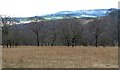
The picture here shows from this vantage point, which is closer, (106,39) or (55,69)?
(55,69)

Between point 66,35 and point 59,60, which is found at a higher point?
point 59,60

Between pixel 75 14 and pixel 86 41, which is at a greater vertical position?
pixel 75 14

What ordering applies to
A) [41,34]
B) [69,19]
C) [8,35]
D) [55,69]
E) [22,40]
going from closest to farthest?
[55,69]
[8,35]
[22,40]
[41,34]
[69,19]

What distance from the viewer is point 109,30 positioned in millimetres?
84375

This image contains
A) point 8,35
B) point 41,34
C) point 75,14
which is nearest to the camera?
point 8,35

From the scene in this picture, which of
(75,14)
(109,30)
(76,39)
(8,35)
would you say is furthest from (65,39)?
(75,14)

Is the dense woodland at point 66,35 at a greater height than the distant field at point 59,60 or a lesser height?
lesser

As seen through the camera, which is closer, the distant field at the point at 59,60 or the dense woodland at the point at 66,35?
the distant field at the point at 59,60

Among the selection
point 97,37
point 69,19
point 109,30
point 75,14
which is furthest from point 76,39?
point 75,14

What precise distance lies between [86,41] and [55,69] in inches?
2376

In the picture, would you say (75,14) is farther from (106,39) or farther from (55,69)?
(55,69)

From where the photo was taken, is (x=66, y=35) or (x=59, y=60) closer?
(x=59, y=60)

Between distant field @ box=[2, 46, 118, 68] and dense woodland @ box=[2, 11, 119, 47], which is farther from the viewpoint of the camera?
dense woodland @ box=[2, 11, 119, 47]

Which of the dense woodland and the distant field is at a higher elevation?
the distant field
